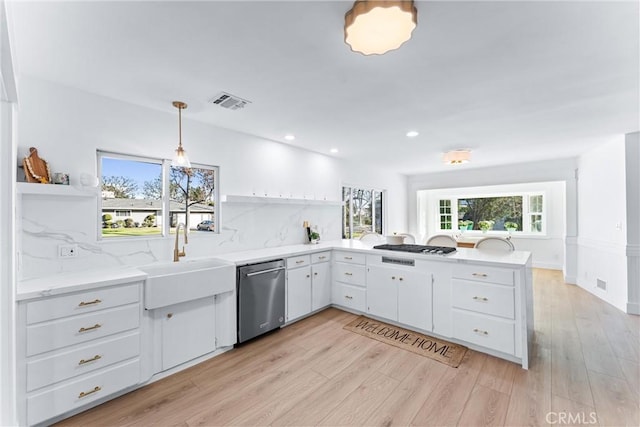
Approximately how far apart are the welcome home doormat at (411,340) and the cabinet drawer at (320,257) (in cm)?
87

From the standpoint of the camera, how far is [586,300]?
4176 millimetres

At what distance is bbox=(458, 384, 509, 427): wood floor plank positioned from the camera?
1.79 meters

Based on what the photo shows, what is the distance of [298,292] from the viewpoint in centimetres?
342

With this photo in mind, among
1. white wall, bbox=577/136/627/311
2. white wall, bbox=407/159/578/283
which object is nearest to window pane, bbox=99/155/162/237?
white wall, bbox=577/136/627/311

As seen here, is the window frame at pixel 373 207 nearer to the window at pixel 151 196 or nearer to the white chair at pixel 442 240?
the white chair at pixel 442 240

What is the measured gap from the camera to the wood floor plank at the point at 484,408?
5.88 ft

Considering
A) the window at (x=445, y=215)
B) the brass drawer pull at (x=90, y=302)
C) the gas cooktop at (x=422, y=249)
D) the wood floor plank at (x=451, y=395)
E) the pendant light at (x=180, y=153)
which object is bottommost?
the wood floor plank at (x=451, y=395)

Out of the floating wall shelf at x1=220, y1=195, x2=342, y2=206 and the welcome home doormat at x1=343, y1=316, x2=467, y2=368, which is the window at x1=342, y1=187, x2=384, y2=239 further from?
the welcome home doormat at x1=343, y1=316, x2=467, y2=368

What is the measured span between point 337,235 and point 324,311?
1682 mm

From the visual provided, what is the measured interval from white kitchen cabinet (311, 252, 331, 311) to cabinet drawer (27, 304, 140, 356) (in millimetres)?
1990

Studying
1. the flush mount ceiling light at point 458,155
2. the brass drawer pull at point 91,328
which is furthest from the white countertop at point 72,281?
the flush mount ceiling light at point 458,155

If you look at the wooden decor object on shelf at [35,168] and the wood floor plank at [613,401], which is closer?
the wood floor plank at [613,401]

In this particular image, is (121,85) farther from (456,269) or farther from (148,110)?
(456,269)

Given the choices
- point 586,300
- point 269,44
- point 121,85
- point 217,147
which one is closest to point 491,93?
point 269,44
